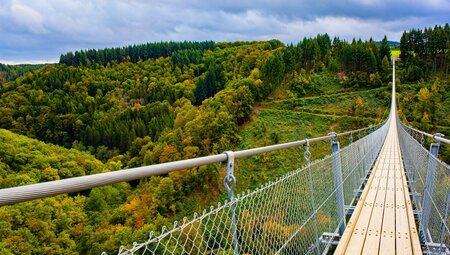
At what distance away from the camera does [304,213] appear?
299 centimetres

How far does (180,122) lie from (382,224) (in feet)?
175

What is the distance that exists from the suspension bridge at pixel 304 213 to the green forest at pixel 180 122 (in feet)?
25.1

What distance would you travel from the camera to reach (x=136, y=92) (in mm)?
92625

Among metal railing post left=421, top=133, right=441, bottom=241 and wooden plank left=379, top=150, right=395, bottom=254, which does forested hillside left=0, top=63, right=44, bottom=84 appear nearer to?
wooden plank left=379, top=150, right=395, bottom=254

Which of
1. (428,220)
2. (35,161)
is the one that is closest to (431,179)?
(428,220)

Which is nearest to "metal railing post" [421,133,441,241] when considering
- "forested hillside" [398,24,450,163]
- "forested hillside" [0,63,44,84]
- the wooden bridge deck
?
the wooden bridge deck

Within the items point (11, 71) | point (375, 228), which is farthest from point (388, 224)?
point (11, 71)

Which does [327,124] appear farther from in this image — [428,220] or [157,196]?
[428,220]

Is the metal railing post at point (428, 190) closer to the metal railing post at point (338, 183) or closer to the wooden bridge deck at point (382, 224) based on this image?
the wooden bridge deck at point (382, 224)

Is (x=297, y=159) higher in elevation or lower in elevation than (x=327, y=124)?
lower

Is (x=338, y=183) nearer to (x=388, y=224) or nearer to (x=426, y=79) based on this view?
(x=388, y=224)

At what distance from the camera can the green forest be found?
32.2 m

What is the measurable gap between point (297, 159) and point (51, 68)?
91.2 meters

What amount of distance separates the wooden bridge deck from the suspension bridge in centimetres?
1
